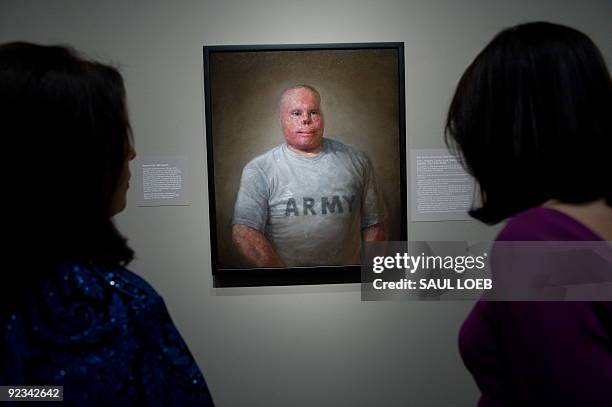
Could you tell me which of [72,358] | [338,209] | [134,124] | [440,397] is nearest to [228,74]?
[134,124]

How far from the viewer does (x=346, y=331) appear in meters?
2.08

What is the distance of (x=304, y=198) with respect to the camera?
1990 mm

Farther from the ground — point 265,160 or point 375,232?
point 265,160

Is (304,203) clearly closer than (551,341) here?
No

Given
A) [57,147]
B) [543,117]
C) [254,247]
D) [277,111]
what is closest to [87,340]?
[57,147]

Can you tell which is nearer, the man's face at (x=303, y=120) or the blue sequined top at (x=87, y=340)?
the blue sequined top at (x=87, y=340)

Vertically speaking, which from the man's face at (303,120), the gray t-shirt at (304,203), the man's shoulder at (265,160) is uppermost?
the man's face at (303,120)

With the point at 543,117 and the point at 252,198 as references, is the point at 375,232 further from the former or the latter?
the point at 543,117

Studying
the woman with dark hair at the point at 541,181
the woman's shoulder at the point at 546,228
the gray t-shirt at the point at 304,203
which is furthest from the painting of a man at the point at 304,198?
the woman's shoulder at the point at 546,228

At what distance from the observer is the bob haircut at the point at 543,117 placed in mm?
718

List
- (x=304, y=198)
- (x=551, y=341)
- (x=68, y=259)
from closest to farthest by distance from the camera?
(x=551, y=341), (x=68, y=259), (x=304, y=198)

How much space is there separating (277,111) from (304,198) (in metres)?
0.38

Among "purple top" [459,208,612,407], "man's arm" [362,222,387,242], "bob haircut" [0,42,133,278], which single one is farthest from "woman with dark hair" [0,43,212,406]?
"man's arm" [362,222,387,242]

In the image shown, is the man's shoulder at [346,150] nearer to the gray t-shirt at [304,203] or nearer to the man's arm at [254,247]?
the gray t-shirt at [304,203]
